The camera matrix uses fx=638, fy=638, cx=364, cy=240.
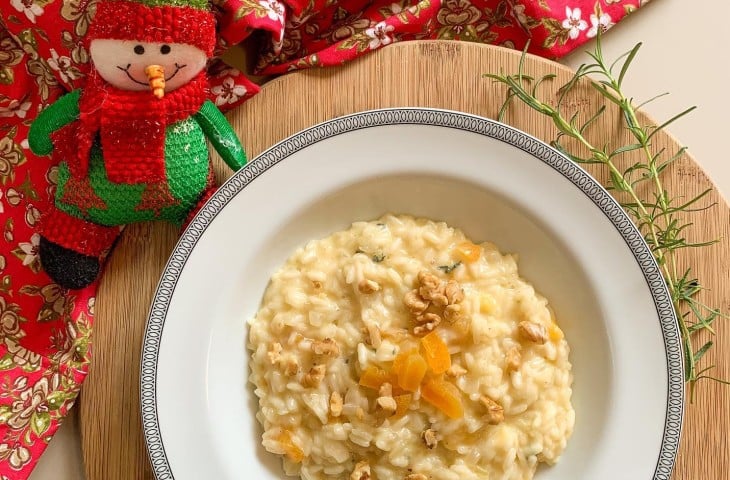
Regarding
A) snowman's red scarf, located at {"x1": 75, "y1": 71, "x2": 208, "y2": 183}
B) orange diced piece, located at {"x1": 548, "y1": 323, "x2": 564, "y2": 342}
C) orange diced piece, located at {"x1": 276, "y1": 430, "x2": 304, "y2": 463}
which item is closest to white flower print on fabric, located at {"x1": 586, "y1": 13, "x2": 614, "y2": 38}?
orange diced piece, located at {"x1": 548, "y1": 323, "x2": 564, "y2": 342}

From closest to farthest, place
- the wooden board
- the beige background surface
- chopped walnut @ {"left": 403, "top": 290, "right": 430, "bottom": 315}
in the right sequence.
Result: chopped walnut @ {"left": 403, "top": 290, "right": 430, "bottom": 315}, the wooden board, the beige background surface

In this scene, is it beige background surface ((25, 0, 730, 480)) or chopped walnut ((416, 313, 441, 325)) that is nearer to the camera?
chopped walnut ((416, 313, 441, 325))

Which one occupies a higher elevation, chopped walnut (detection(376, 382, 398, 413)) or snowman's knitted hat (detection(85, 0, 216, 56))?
snowman's knitted hat (detection(85, 0, 216, 56))

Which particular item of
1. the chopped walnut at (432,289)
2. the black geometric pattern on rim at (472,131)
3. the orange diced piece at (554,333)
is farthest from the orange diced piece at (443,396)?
the black geometric pattern on rim at (472,131)

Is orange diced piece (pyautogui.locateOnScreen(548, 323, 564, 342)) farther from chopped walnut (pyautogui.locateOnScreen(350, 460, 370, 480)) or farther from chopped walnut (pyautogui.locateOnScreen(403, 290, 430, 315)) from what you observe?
chopped walnut (pyautogui.locateOnScreen(350, 460, 370, 480))

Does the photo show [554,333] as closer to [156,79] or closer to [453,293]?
[453,293]

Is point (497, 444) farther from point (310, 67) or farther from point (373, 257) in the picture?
point (310, 67)

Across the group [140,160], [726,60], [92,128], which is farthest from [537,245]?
[92,128]
